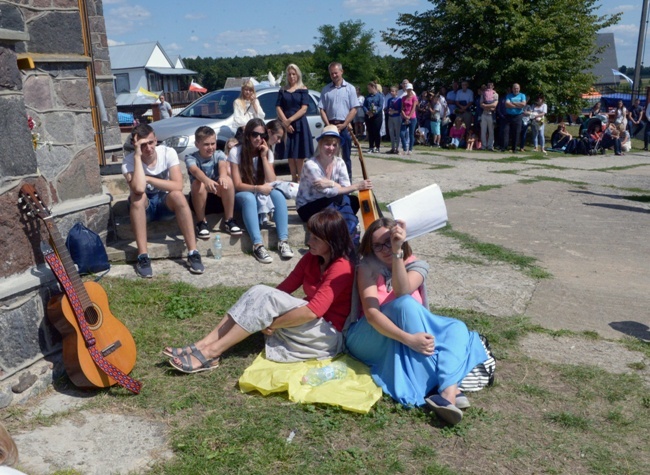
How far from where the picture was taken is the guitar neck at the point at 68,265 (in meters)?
3.87

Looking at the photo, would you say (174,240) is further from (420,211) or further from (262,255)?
(420,211)

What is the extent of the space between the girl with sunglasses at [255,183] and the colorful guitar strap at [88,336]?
2565 mm

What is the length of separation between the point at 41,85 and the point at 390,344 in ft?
11.1

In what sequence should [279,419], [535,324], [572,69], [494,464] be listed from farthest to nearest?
[572,69] < [535,324] < [279,419] < [494,464]

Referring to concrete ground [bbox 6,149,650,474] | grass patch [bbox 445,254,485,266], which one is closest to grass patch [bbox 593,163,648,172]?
concrete ground [bbox 6,149,650,474]

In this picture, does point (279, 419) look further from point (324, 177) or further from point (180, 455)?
point (324, 177)

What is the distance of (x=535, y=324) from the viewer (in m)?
4.91

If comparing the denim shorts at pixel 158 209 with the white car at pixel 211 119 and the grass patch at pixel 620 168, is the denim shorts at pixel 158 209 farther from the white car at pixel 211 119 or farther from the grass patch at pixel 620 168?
the grass patch at pixel 620 168

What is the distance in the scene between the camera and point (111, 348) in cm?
390

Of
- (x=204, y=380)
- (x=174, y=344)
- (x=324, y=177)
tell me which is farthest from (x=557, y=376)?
→ (x=324, y=177)

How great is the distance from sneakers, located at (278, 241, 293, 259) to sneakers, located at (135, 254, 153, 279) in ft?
4.24

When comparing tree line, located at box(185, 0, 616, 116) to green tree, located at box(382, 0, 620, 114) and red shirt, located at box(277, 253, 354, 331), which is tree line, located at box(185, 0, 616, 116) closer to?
green tree, located at box(382, 0, 620, 114)

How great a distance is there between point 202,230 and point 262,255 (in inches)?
25.7

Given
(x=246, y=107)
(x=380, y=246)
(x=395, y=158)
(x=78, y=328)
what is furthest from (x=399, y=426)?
(x=395, y=158)
